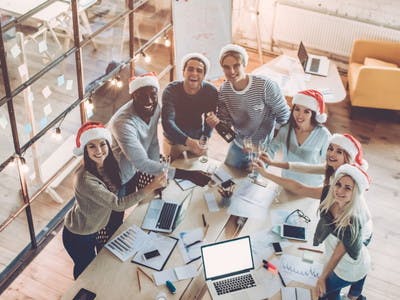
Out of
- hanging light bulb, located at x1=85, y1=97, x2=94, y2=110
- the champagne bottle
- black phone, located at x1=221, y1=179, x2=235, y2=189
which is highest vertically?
the champagne bottle

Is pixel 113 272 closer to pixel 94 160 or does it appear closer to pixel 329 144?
pixel 94 160

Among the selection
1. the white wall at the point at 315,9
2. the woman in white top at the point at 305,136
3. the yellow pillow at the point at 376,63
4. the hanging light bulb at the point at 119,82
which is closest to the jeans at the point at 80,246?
the woman in white top at the point at 305,136

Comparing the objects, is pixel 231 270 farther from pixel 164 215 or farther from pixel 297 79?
pixel 297 79

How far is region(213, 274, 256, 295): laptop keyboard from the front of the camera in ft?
12.0

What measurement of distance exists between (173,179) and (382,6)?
12.8 ft

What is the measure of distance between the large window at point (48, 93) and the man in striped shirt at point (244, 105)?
121 cm

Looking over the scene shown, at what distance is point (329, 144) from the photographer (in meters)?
4.02

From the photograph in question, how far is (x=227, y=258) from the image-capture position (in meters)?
3.72

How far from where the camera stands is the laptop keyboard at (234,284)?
12.0 feet

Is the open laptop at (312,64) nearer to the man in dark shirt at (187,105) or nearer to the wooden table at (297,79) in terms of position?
the wooden table at (297,79)

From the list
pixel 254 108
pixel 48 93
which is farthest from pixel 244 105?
pixel 48 93

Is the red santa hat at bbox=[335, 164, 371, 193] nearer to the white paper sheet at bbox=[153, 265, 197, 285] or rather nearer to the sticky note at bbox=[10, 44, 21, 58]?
the white paper sheet at bbox=[153, 265, 197, 285]

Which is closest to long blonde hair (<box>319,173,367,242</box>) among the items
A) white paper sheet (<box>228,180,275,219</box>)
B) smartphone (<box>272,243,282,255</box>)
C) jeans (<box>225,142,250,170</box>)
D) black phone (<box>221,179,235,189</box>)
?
smartphone (<box>272,243,282,255</box>)

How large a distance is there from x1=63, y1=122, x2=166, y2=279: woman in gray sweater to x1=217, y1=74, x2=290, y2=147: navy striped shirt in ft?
3.19
